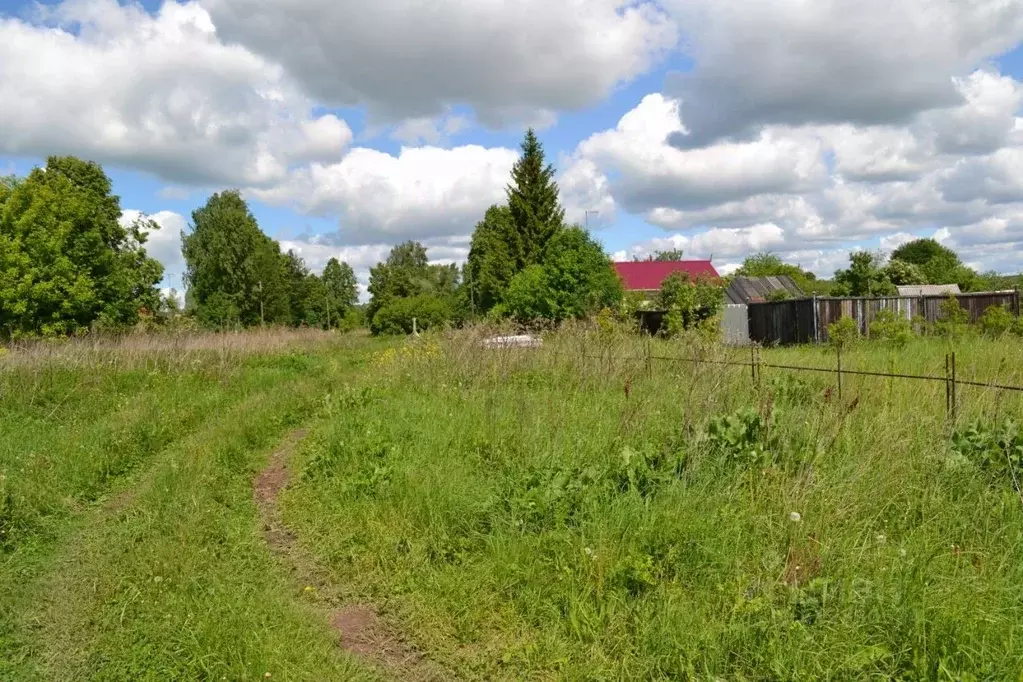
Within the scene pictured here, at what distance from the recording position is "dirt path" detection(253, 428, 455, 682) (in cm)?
354

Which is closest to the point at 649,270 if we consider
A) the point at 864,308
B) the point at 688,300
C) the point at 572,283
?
the point at 864,308

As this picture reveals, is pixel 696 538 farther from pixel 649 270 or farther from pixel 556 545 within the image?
pixel 649 270

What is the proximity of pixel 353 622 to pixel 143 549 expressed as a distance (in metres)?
1.98

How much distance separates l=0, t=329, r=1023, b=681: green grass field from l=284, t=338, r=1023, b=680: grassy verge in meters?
0.02

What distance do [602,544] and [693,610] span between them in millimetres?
752

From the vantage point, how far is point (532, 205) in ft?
131

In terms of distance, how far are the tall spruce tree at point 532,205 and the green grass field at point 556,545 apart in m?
Answer: 32.9

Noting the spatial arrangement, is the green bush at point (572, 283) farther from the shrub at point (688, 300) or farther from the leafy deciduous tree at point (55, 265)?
the leafy deciduous tree at point (55, 265)

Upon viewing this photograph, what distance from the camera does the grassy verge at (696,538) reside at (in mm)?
3240

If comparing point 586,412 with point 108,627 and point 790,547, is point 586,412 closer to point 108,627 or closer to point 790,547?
point 790,547

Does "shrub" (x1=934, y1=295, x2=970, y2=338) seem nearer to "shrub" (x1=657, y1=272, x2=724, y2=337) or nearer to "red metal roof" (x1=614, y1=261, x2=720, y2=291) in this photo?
"shrub" (x1=657, y1=272, x2=724, y2=337)

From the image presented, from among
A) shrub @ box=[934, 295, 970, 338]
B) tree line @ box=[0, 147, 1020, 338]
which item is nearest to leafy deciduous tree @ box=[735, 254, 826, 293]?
tree line @ box=[0, 147, 1020, 338]

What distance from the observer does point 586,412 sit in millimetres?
7348

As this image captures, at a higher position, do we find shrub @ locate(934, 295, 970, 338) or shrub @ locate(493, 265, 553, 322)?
shrub @ locate(493, 265, 553, 322)
